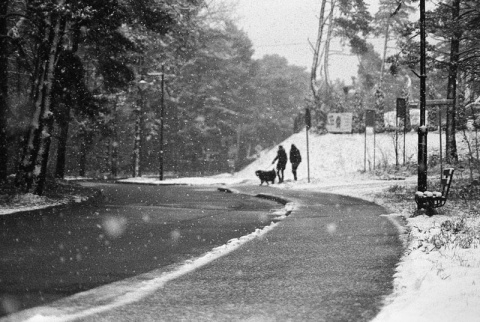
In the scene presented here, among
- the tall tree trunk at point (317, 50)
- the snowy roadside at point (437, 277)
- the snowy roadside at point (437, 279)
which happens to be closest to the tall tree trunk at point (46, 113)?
the snowy roadside at point (437, 277)

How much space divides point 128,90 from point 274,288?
35.3 metres

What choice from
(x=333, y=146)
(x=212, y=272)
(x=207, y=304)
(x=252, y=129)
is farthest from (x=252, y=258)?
(x=252, y=129)

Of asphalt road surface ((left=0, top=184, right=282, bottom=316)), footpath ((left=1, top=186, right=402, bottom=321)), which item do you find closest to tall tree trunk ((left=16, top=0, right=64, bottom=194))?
asphalt road surface ((left=0, top=184, right=282, bottom=316))

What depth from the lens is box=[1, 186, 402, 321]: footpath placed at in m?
4.07

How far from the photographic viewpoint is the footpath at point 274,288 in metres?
4.07

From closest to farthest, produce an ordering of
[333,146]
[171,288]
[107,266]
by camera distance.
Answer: [171,288] < [107,266] < [333,146]

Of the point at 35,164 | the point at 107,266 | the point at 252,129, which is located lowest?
the point at 107,266

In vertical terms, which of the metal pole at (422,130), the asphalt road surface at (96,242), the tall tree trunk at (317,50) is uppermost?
the tall tree trunk at (317,50)

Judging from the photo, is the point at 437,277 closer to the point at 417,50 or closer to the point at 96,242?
the point at 96,242

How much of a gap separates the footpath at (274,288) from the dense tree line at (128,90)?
11.3 m

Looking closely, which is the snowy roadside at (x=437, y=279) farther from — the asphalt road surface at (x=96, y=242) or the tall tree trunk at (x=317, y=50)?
the tall tree trunk at (x=317, y=50)

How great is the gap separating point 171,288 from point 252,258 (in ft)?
6.14

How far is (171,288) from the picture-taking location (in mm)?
4965

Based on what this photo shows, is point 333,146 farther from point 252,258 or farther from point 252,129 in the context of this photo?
point 252,129
